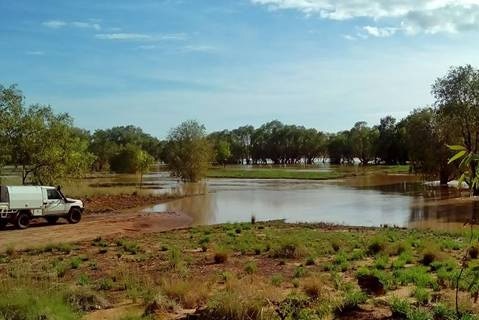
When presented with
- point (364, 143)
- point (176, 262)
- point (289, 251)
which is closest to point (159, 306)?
point (176, 262)

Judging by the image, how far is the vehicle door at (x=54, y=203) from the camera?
2795 cm

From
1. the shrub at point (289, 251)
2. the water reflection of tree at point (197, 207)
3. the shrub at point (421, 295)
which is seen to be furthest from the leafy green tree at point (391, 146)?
the shrub at point (421, 295)

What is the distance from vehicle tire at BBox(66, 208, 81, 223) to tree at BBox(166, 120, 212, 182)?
151 ft

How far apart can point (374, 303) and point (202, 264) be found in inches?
284

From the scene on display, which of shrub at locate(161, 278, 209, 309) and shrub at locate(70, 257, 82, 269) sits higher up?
shrub at locate(161, 278, 209, 309)

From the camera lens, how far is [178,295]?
33.7ft

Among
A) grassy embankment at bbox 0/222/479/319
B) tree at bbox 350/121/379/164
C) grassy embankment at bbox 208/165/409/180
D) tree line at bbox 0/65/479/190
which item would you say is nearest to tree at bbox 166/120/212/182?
tree line at bbox 0/65/479/190

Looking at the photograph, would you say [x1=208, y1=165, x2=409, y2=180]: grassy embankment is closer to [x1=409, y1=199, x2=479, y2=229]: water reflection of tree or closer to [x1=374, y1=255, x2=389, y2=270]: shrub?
[x1=409, y1=199, x2=479, y2=229]: water reflection of tree

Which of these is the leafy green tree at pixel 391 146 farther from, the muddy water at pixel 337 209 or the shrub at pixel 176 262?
the shrub at pixel 176 262

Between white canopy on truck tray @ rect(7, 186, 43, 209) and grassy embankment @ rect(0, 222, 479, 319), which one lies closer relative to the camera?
grassy embankment @ rect(0, 222, 479, 319)

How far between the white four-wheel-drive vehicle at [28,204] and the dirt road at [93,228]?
0.59 metres

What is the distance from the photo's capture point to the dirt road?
2295 centimetres

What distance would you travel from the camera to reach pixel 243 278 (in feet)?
39.9

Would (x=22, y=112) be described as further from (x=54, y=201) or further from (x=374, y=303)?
(x=374, y=303)
